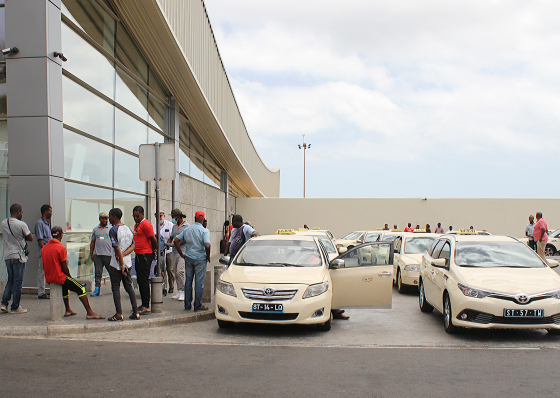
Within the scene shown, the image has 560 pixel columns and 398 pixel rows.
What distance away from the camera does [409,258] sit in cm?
1262

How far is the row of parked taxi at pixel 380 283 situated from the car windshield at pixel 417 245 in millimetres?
3645

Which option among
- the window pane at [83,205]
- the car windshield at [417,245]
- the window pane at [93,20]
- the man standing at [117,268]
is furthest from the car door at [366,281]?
the window pane at [93,20]

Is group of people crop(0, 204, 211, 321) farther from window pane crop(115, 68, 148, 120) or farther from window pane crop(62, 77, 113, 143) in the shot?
window pane crop(115, 68, 148, 120)

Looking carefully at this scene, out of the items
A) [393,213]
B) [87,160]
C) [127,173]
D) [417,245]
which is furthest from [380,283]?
[393,213]

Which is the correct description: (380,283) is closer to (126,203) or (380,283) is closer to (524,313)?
(524,313)

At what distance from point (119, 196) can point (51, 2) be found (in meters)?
5.24

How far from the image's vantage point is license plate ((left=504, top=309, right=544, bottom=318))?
6863 millimetres

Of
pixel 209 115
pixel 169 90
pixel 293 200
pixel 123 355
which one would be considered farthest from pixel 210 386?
pixel 293 200

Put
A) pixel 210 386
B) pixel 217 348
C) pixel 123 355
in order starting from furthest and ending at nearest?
pixel 217 348 < pixel 123 355 < pixel 210 386

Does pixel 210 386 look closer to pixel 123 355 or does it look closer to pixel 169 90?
pixel 123 355

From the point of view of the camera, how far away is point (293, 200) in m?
40.5

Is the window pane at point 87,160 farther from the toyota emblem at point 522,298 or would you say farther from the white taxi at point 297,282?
the toyota emblem at point 522,298

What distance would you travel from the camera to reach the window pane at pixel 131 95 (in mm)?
13719

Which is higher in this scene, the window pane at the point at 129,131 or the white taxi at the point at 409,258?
the window pane at the point at 129,131
